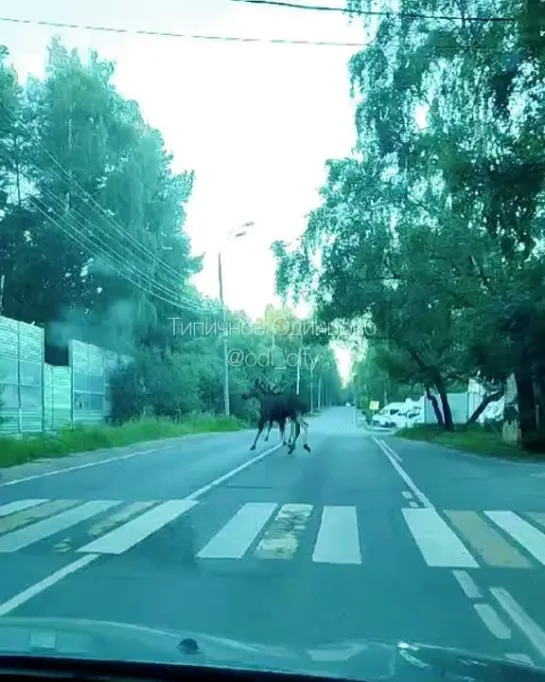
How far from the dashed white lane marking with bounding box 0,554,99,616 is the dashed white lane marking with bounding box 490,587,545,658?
143 inches

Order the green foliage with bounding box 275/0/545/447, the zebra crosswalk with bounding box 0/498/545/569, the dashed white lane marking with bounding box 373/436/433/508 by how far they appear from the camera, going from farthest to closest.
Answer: the green foliage with bounding box 275/0/545/447
the dashed white lane marking with bounding box 373/436/433/508
the zebra crosswalk with bounding box 0/498/545/569

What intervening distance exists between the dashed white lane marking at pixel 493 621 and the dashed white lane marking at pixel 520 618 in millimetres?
104

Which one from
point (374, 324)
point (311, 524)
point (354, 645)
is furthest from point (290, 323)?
point (354, 645)

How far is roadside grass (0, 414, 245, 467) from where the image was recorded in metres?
24.0

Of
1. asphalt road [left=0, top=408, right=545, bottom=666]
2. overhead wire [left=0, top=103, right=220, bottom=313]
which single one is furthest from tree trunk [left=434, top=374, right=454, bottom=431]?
asphalt road [left=0, top=408, right=545, bottom=666]

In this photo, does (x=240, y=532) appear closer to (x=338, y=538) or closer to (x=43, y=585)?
(x=338, y=538)

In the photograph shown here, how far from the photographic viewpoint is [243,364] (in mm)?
63156

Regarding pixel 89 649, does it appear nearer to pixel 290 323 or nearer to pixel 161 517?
pixel 161 517

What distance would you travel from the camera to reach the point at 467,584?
836 centimetres

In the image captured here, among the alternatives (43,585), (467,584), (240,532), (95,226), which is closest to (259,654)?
(43,585)

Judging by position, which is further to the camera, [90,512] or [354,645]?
[90,512]

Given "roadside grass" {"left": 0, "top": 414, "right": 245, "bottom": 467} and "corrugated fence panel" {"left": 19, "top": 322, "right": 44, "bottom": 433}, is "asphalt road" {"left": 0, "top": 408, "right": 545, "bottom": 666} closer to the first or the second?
"roadside grass" {"left": 0, "top": 414, "right": 245, "bottom": 467}

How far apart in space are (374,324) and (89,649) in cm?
3588

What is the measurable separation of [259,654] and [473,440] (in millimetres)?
37790
